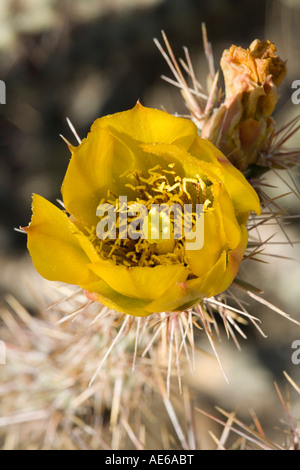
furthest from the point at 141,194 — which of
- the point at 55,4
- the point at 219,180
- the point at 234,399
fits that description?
the point at 234,399

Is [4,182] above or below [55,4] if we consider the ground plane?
below

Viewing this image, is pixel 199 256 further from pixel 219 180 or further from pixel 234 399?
pixel 234 399

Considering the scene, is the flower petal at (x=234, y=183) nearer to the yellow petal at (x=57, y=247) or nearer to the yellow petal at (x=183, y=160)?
the yellow petal at (x=183, y=160)

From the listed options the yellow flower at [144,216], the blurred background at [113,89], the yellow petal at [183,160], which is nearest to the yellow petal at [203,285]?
the yellow flower at [144,216]

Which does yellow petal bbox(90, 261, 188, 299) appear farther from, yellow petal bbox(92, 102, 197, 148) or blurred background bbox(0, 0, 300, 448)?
blurred background bbox(0, 0, 300, 448)

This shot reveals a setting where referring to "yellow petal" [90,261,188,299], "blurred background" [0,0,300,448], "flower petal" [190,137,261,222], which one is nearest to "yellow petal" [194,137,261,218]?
"flower petal" [190,137,261,222]

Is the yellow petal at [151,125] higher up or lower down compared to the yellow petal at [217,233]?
higher up

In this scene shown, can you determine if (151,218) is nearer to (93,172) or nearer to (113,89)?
(93,172)

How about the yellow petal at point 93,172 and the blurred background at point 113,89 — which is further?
the blurred background at point 113,89
